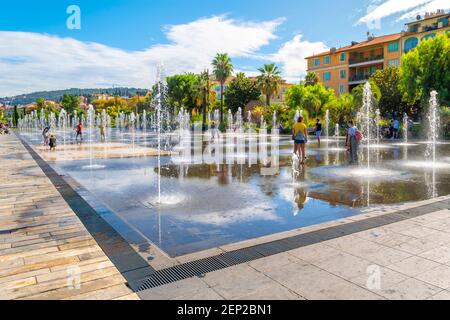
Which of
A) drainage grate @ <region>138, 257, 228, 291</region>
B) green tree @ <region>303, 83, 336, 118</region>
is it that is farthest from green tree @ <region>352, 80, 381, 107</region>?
drainage grate @ <region>138, 257, 228, 291</region>

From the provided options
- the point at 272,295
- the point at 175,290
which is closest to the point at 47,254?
the point at 175,290

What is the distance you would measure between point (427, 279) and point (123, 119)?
8670 centimetres

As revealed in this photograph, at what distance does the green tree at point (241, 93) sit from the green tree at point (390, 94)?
96.3 ft

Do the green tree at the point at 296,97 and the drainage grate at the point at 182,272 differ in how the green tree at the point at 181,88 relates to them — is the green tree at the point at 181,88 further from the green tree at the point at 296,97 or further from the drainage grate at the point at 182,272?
the drainage grate at the point at 182,272

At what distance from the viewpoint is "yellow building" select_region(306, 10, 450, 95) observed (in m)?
53.3

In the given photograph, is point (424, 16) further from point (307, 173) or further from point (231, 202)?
point (231, 202)

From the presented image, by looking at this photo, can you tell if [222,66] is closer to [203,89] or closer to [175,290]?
[203,89]

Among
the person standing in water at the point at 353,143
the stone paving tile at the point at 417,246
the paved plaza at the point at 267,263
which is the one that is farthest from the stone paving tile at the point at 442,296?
the person standing in water at the point at 353,143

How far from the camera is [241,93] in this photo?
6869 cm

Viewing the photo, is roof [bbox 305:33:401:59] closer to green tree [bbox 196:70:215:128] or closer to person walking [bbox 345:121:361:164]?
green tree [bbox 196:70:215:128]

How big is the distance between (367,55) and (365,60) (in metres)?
1.62

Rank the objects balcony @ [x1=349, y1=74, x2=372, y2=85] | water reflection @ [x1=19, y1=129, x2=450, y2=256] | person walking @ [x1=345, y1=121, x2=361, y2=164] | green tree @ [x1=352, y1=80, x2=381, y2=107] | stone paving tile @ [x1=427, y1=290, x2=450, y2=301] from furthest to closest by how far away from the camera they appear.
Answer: balcony @ [x1=349, y1=74, x2=372, y2=85] → green tree @ [x1=352, y1=80, x2=381, y2=107] → person walking @ [x1=345, y1=121, x2=361, y2=164] → water reflection @ [x1=19, y1=129, x2=450, y2=256] → stone paving tile @ [x1=427, y1=290, x2=450, y2=301]

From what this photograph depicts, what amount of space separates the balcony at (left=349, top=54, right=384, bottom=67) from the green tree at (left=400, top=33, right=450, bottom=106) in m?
26.1

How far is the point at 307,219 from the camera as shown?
632 cm
